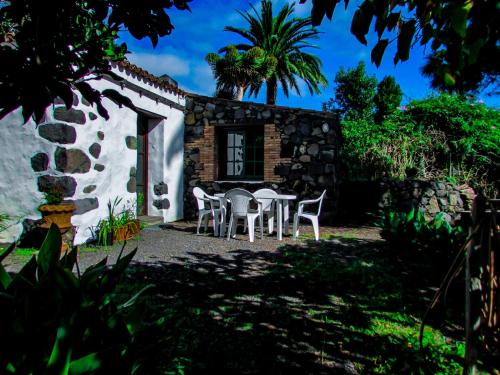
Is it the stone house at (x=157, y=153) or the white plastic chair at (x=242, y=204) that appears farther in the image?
the white plastic chair at (x=242, y=204)

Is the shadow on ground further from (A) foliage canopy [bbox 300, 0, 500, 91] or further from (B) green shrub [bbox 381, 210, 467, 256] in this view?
(A) foliage canopy [bbox 300, 0, 500, 91]

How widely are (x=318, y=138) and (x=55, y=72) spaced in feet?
22.5

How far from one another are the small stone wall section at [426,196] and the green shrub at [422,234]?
11.2 feet

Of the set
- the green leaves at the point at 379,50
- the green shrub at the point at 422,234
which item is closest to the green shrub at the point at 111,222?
the green shrub at the point at 422,234

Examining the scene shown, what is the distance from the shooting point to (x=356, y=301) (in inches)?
113

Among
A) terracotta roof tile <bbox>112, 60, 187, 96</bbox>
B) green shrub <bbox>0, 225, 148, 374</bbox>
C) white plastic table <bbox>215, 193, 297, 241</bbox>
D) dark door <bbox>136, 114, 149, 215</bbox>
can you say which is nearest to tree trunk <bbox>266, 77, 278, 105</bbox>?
terracotta roof tile <bbox>112, 60, 187, 96</bbox>

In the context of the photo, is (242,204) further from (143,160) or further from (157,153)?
(143,160)

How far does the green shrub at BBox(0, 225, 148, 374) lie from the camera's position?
97 centimetres

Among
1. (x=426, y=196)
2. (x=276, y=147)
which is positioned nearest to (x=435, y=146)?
(x=426, y=196)

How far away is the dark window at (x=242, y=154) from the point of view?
8.27 m

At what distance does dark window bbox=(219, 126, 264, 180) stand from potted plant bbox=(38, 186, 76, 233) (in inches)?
168

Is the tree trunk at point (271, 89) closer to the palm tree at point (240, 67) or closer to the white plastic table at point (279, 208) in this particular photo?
the palm tree at point (240, 67)

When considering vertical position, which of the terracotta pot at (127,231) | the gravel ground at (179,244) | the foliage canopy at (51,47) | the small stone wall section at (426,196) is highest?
the foliage canopy at (51,47)

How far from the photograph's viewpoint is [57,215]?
4.41m
